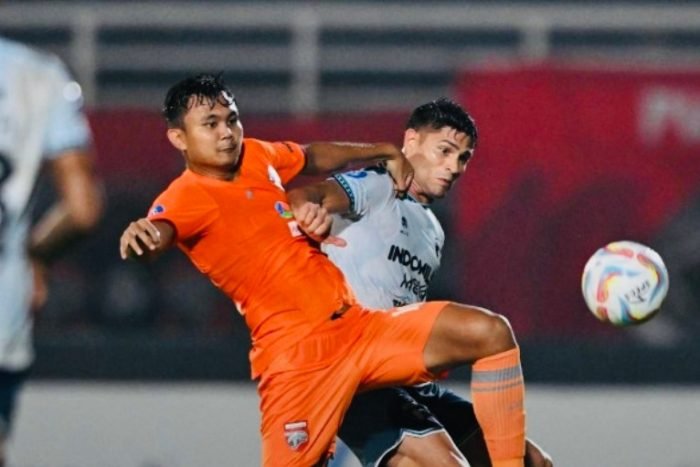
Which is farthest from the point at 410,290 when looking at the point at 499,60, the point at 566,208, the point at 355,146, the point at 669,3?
the point at 669,3

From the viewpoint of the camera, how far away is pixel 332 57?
464 inches

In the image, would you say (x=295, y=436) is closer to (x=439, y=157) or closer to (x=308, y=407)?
(x=308, y=407)

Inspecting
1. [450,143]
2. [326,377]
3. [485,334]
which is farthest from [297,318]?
[450,143]

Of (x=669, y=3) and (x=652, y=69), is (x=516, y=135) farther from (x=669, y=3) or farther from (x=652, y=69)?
(x=669, y=3)

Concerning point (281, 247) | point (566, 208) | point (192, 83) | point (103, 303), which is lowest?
point (103, 303)

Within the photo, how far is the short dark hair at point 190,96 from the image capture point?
5.05m

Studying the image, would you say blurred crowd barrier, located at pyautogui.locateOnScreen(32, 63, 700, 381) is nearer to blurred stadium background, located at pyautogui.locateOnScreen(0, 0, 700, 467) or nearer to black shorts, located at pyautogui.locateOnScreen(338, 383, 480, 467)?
blurred stadium background, located at pyautogui.locateOnScreen(0, 0, 700, 467)

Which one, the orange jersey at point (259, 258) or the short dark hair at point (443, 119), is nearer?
the orange jersey at point (259, 258)

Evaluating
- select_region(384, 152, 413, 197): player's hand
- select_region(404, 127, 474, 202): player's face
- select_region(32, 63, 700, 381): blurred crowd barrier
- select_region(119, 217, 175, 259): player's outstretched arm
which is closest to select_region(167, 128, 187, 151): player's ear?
select_region(119, 217, 175, 259): player's outstretched arm

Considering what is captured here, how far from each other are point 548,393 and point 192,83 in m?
3.19

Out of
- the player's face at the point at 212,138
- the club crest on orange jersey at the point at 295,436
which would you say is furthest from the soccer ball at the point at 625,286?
the player's face at the point at 212,138

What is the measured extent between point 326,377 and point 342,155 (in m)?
0.86

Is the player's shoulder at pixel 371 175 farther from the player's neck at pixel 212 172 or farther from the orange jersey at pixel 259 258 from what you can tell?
the player's neck at pixel 212 172

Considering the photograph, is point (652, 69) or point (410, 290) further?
point (652, 69)
